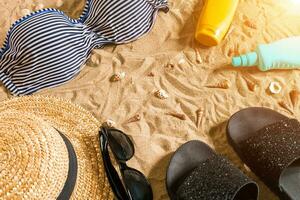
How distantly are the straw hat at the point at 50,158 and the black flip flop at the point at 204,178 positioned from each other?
158 millimetres

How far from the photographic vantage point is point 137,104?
41.4 inches

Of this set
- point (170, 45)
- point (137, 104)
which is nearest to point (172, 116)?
point (137, 104)

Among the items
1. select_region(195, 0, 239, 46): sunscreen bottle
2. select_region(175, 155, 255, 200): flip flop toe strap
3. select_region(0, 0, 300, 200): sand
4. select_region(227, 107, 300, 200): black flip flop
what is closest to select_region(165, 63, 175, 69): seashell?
select_region(0, 0, 300, 200): sand

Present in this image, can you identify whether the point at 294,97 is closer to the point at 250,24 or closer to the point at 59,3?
the point at 250,24

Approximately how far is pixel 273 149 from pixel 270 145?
0.04ft

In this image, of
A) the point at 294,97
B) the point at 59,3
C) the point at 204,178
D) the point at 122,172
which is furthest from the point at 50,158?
the point at 59,3

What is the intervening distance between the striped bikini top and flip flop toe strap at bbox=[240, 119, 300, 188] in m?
0.48

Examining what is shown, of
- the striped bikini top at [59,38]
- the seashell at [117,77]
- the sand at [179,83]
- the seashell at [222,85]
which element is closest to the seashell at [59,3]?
the sand at [179,83]

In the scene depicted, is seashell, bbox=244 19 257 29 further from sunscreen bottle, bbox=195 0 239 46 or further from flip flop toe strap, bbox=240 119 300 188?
flip flop toe strap, bbox=240 119 300 188

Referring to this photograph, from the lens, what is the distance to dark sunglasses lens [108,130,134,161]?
2.81 ft

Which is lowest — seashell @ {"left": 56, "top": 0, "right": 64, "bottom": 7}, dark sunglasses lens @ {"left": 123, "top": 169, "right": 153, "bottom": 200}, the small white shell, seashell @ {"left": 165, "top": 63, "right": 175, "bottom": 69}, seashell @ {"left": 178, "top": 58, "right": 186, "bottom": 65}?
dark sunglasses lens @ {"left": 123, "top": 169, "right": 153, "bottom": 200}

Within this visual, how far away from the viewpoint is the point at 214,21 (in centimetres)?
112

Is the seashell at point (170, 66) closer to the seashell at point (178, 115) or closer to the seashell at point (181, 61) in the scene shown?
the seashell at point (181, 61)

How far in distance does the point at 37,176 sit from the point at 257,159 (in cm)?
47
